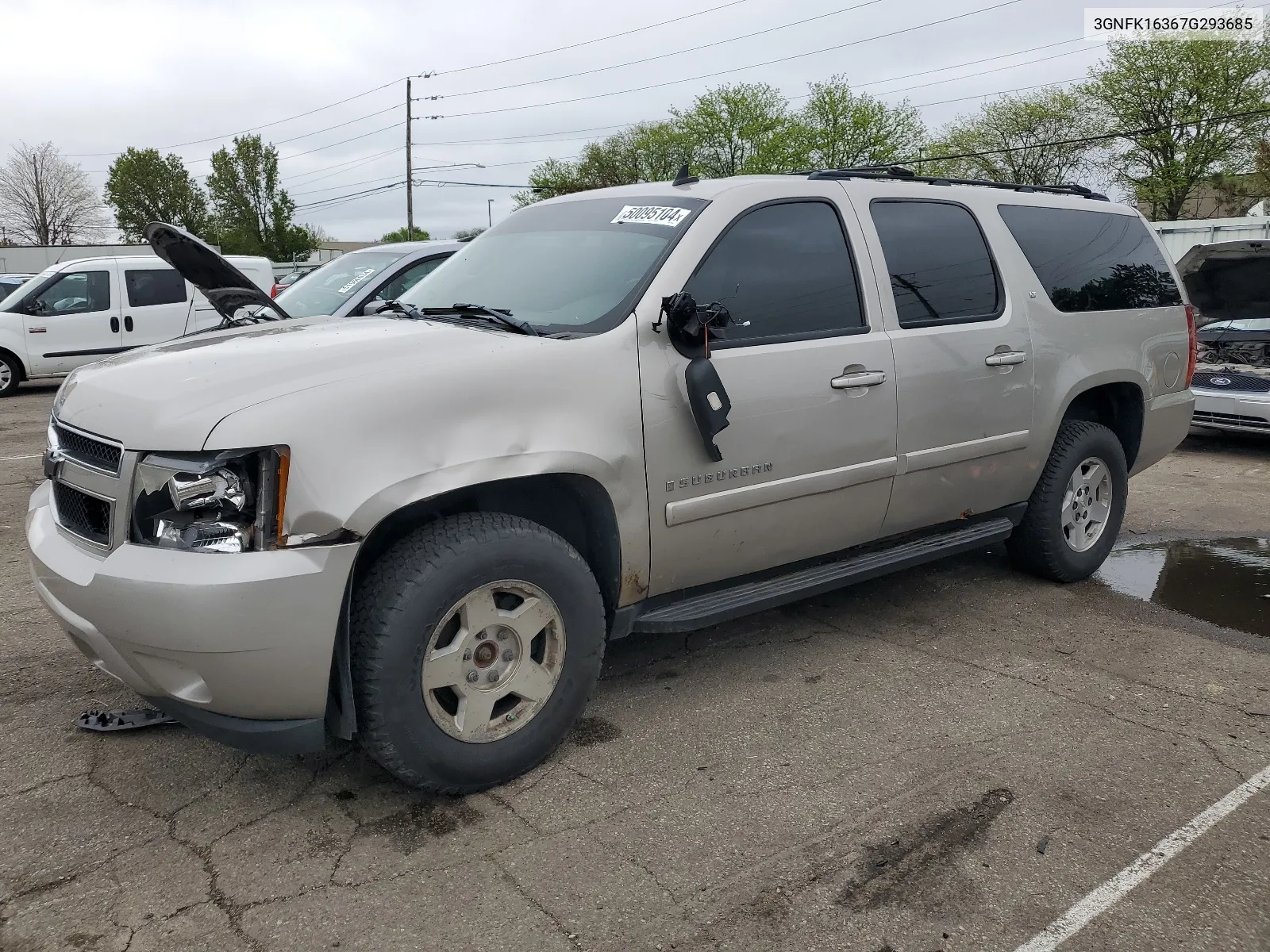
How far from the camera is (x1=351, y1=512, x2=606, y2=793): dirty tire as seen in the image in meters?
2.74

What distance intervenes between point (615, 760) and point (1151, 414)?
3497mm

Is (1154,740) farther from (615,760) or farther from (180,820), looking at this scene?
(180,820)

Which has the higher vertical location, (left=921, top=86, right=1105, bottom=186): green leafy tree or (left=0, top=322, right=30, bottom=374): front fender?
(left=921, top=86, right=1105, bottom=186): green leafy tree

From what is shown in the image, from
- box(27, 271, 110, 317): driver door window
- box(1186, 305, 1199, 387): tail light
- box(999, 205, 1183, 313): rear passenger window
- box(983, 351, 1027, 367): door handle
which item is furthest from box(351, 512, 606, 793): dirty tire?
box(27, 271, 110, 317): driver door window

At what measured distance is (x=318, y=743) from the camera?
2.76 metres

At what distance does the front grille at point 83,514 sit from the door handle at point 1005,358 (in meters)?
3.32

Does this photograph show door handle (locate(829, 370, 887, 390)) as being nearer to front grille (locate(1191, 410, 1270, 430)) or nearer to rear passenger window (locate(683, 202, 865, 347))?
rear passenger window (locate(683, 202, 865, 347))

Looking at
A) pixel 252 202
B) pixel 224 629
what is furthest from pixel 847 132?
pixel 224 629

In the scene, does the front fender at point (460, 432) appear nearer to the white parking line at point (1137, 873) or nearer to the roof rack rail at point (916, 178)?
the roof rack rail at point (916, 178)

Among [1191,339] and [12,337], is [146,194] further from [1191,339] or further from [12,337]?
[1191,339]

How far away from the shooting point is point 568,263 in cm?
373

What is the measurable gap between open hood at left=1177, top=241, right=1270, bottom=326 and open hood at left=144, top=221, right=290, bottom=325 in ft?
25.2

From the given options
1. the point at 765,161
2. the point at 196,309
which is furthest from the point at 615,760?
the point at 765,161

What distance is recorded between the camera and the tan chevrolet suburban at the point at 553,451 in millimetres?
2617
